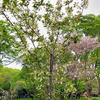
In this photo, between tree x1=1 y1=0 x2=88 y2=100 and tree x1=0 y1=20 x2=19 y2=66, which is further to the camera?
tree x1=0 y1=20 x2=19 y2=66

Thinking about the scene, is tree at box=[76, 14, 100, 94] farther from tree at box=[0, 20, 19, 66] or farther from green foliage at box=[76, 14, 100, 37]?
tree at box=[0, 20, 19, 66]

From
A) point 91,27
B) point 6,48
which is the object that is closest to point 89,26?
point 91,27

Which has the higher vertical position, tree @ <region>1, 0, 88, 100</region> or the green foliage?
the green foliage

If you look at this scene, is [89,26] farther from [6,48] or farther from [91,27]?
[6,48]

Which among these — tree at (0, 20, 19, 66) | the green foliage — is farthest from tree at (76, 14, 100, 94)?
tree at (0, 20, 19, 66)

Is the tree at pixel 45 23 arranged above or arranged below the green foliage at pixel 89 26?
below

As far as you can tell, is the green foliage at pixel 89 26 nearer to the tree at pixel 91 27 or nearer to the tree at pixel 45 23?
the tree at pixel 91 27

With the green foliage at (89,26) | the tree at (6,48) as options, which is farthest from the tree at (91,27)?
the tree at (6,48)

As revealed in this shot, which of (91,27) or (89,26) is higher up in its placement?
(89,26)

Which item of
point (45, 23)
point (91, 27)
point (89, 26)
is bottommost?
point (45, 23)

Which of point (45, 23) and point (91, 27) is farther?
point (91, 27)

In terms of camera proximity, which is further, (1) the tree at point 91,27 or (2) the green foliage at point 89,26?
(2) the green foliage at point 89,26

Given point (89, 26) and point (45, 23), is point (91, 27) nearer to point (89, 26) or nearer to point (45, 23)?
point (89, 26)

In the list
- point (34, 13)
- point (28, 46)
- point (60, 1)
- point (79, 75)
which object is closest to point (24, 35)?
point (28, 46)
